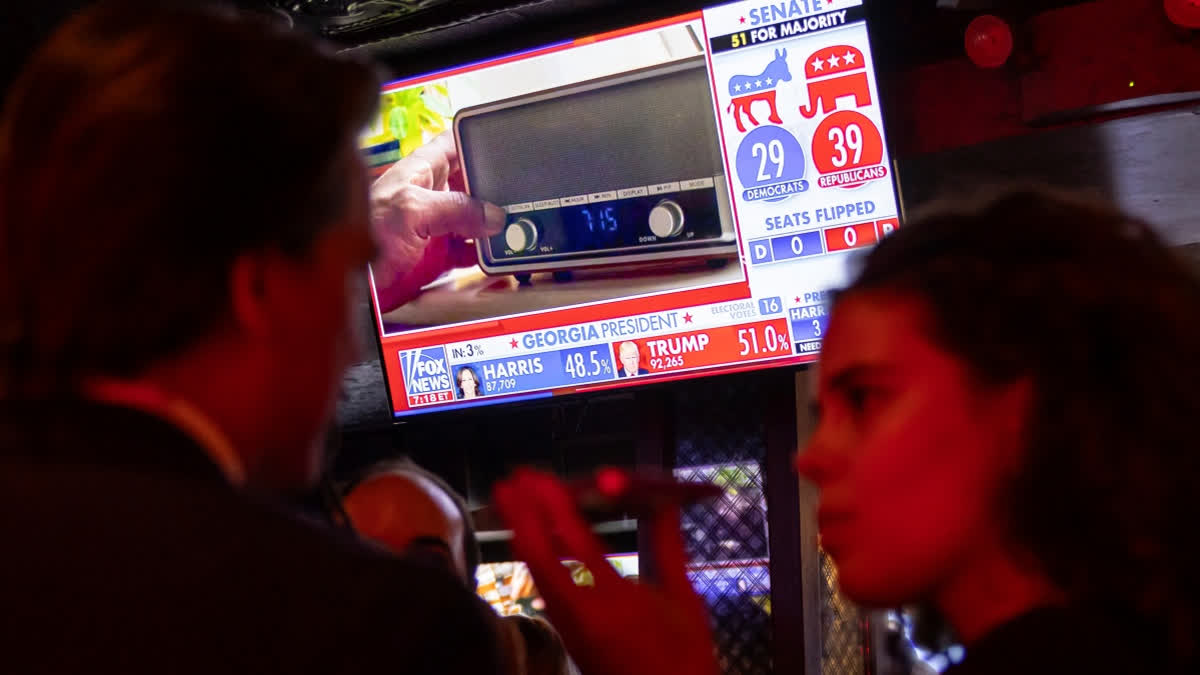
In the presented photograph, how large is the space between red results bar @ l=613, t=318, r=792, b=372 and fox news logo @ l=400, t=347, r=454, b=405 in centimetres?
46

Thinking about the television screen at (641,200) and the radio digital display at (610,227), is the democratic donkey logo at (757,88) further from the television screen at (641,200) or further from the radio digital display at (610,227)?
the radio digital display at (610,227)

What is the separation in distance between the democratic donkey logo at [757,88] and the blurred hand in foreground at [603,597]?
131cm

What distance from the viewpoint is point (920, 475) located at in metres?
0.94

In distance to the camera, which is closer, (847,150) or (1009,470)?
(1009,470)

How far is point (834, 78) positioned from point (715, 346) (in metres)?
0.60

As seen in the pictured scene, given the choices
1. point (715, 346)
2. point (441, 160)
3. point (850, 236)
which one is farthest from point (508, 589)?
point (850, 236)

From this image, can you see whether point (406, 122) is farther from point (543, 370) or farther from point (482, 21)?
point (543, 370)

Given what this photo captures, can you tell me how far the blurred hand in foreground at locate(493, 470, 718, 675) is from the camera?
3.08 feet

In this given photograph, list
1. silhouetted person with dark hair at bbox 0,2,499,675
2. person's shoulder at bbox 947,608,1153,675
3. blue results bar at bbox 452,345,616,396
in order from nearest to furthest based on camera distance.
A: silhouetted person with dark hair at bbox 0,2,499,675 → person's shoulder at bbox 947,608,1153,675 → blue results bar at bbox 452,345,616,396

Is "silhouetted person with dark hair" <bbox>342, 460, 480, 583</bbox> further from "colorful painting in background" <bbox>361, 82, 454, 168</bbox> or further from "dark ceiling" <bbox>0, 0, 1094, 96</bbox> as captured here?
"dark ceiling" <bbox>0, 0, 1094, 96</bbox>

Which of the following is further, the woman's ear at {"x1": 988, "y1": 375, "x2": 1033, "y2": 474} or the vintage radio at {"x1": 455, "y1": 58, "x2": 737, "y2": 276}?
the vintage radio at {"x1": 455, "y1": 58, "x2": 737, "y2": 276}

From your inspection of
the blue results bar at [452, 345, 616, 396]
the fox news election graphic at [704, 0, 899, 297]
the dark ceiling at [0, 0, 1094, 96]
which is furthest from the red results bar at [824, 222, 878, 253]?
the blue results bar at [452, 345, 616, 396]

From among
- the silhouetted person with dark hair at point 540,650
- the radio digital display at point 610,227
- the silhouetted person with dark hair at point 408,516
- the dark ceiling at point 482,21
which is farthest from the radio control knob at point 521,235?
the silhouetted person with dark hair at point 540,650

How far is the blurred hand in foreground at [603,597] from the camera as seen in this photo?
0.94 meters
